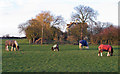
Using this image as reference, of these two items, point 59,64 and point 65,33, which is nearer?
point 59,64

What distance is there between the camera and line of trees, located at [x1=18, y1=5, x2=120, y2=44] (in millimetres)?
46131

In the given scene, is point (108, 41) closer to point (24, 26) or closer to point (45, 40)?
point (45, 40)

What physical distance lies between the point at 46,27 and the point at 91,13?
13.7 metres

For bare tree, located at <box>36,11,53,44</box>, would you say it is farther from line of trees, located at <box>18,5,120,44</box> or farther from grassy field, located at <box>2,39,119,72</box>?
grassy field, located at <box>2,39,119,72</box>

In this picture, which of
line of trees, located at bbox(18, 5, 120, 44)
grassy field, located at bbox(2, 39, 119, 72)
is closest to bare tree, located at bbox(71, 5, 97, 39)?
line of trees, located at bbox(18, 5, 120, 44)

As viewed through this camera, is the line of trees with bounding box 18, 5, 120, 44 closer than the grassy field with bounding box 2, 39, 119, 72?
No

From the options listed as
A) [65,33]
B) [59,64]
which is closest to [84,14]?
[65,33]

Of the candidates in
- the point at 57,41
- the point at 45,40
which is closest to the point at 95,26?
the point at 57,41

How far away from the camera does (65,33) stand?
53219 mm

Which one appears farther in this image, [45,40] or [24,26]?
[24,26]

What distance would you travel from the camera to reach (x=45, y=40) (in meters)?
50.0

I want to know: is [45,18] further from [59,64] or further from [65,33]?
[59,64]

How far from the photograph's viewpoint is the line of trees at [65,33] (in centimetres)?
4613

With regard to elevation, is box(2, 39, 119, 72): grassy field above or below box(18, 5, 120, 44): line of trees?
below
